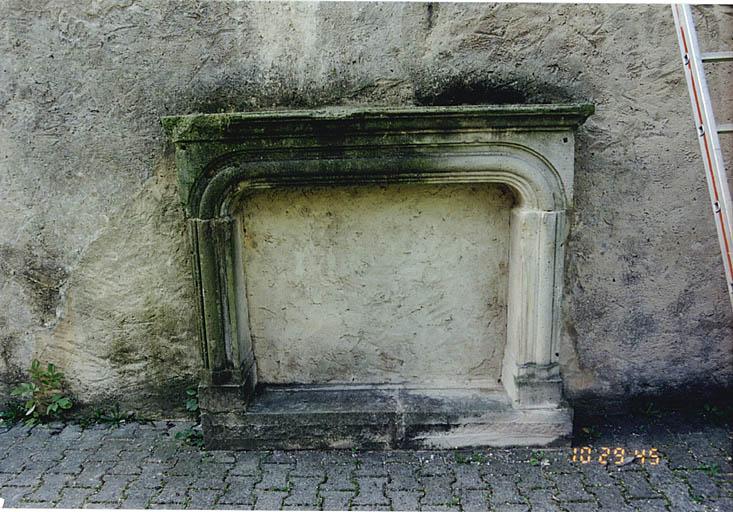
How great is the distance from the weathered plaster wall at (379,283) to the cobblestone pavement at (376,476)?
1.84ft

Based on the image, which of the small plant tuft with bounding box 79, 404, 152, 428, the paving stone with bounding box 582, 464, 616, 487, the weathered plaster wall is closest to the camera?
the paving stone with bounding box 582, 464, 616, 487

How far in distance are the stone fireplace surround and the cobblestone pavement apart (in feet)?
0.45

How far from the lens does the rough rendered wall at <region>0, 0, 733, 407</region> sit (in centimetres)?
310

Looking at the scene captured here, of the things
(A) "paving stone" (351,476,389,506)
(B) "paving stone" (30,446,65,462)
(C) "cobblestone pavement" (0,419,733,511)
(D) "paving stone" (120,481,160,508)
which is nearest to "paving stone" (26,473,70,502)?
(C) "cobblestone pavement" (0,419,733,511)

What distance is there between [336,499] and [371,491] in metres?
0.19

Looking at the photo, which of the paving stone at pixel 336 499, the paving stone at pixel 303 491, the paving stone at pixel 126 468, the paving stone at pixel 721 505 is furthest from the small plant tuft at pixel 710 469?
the paving stone at pixel 126 468

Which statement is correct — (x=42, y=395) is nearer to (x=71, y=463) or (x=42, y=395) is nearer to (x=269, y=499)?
(x=71, y=463)

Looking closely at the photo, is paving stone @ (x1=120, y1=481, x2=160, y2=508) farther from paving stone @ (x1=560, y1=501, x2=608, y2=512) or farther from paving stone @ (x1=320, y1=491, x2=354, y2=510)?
paving stone @ (x1=560, y1=501, x2=608, y2=512)

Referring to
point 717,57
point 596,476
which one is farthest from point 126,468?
point 717,57

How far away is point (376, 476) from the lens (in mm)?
3064

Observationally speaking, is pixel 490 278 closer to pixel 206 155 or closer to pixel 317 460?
pixel 317 460

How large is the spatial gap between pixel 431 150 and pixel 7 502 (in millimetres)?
2979

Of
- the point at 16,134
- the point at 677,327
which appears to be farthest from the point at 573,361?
the point at 16,134
